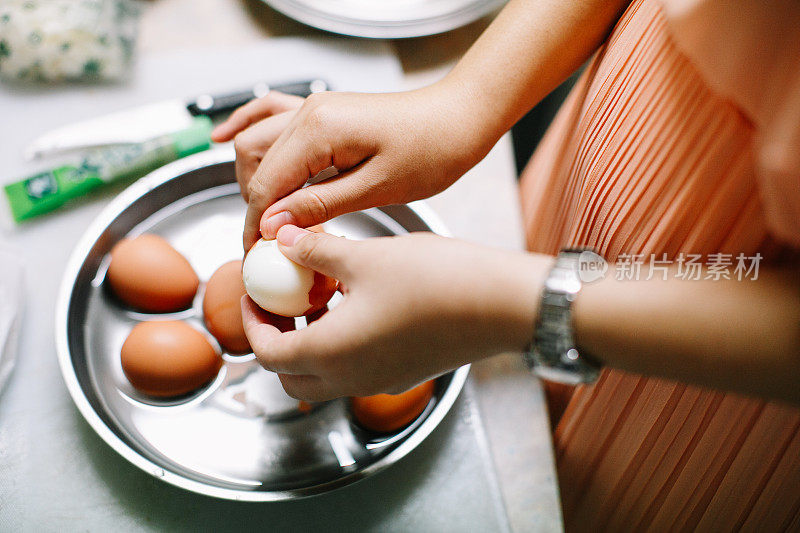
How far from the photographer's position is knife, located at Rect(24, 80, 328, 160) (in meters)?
0.76

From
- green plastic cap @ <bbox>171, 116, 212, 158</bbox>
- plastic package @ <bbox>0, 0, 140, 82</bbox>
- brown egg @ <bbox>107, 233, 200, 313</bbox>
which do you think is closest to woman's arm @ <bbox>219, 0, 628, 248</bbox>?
brown egg @ <bbox>107, 233, 200, 313</bbox>

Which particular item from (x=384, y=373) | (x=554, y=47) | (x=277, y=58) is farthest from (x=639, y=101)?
(x=277, y=58)

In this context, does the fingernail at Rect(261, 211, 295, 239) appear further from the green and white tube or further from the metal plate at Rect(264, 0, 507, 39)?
the metal plate at Rect(264, 0, 507, 39)

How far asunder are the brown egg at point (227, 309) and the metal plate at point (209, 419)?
28mm

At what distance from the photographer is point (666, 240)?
458 mm

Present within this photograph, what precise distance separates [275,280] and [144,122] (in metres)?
0.40

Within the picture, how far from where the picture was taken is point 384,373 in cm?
46

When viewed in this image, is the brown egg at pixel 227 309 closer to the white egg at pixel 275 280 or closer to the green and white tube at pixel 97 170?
the white egg at pixel 275 280

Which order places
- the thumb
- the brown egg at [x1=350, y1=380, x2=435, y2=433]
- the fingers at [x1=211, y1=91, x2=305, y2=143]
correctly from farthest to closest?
1. the fingers at [x1=211, y1=91, x2=305, y2=143]
2. the brown egg at [x1=350, y1=380, x2=435, y2=433]
3. the thumb

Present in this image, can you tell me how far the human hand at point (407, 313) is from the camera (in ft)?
1.34

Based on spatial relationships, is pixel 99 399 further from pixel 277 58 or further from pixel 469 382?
pixel 277 58

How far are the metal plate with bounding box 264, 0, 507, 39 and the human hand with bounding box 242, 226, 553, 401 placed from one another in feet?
1.66

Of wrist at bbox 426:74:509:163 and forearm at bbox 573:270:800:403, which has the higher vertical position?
wrist at bbox 426:74:509:163

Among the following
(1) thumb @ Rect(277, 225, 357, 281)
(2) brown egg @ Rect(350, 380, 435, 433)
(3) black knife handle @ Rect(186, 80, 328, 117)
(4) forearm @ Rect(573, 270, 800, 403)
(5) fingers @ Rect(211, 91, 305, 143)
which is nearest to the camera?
(4) forearm @ Rect(573, 270, 800, 403)
